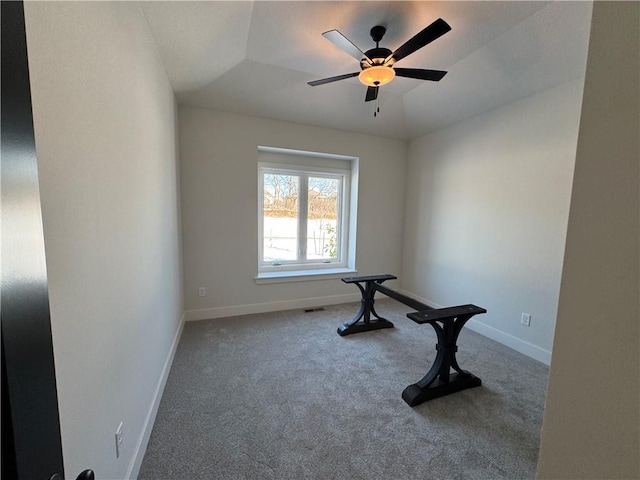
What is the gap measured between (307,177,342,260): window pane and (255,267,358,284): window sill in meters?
0.26

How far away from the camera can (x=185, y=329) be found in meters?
2.95

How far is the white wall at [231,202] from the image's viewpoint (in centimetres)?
306

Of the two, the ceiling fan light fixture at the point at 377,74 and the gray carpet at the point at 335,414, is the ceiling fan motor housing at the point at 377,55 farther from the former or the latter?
the gray carpet at the point at 335,414

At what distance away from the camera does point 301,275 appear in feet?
12.1

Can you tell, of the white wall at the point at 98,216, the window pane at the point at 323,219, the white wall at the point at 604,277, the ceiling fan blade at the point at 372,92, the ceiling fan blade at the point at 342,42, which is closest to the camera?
the white wall at the point at 604,277

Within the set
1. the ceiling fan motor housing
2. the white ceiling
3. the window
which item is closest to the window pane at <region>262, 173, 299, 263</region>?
the window

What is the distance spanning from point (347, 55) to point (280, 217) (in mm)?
2099

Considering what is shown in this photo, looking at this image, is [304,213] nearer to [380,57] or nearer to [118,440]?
[380,57]

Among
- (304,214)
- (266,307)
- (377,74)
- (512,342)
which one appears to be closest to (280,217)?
(304,214)

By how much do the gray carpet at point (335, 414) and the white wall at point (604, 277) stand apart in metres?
1.21

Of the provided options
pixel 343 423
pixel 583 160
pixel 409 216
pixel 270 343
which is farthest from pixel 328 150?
pixel 583 160

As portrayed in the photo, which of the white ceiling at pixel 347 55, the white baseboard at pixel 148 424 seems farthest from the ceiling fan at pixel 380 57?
the white baseboard at pixel 148 424

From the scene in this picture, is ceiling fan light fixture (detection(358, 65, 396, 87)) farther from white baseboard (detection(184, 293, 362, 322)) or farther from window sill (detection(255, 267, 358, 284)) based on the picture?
white baseboard (detection(184, 293, 362, 322))

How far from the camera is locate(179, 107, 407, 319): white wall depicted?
3.06 m
